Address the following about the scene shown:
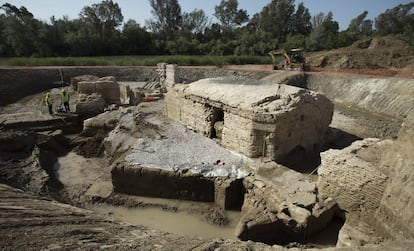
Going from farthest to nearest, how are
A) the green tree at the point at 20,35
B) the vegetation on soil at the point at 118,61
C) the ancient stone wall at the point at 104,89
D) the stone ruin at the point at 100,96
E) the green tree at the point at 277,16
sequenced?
the green tree at the point at 277,16 < the green tree at the point at 20,35 < the vegetation on soil at the point at 118,61 < the ancient stone wall at the point at 104,89 < the stone ruin at the point at 100,96

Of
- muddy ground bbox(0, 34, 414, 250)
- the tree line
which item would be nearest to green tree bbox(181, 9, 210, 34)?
the tree line

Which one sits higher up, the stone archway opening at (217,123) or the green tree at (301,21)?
the green tree at (301,21)

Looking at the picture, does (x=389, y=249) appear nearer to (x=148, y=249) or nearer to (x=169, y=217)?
(x=148, y=249)

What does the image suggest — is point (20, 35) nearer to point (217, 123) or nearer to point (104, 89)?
point (104, 89)

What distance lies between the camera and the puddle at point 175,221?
19.6ft

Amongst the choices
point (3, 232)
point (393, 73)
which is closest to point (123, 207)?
point (3, 232)

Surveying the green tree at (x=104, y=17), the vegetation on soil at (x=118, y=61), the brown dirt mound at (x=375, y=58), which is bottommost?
the vegetation on soil at (x=118, y=61)

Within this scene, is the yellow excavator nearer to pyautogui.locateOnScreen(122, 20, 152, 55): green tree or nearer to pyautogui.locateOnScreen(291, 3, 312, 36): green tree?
pyautogui.locateOnScreen(122, 20, 152, 55): green tree

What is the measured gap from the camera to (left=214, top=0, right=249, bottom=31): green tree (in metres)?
41.1

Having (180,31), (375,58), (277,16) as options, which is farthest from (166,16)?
(375,58)

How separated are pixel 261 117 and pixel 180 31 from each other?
33.8 metres

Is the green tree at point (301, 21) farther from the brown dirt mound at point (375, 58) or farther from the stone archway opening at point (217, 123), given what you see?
the stone archway opening at point (217, 123)

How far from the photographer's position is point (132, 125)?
379 inches

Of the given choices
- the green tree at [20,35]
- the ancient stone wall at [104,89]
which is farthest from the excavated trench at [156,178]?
the green tree at [20,35]
